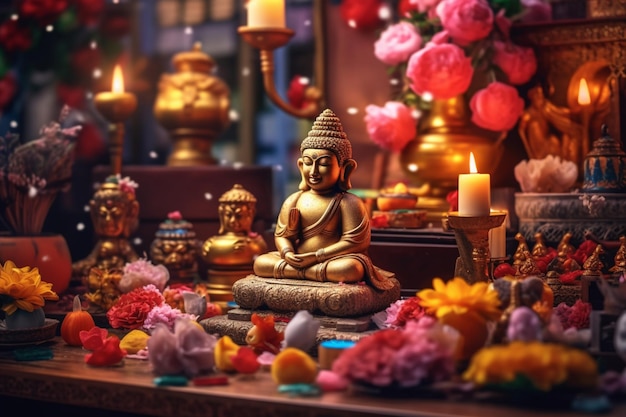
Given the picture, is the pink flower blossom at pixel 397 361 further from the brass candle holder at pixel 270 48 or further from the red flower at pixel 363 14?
the red flower at pixel 363 14

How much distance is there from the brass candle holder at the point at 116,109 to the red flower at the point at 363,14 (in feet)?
3.09

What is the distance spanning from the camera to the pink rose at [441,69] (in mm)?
3152

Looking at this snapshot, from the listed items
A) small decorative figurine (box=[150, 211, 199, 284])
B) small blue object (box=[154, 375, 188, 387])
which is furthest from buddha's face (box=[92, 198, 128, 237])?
small blue object (box=[154, 375, 188, 387])

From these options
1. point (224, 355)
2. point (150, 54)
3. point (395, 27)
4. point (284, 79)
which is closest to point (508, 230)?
point (395, 27)

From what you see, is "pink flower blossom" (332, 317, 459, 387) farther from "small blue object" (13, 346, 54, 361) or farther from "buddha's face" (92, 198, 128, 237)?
"buddha's face" (92, 198, 128, 237)

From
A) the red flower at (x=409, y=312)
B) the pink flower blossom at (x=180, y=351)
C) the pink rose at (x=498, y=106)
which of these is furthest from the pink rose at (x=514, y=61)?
the pink flower blossom at (x=180, y=351)

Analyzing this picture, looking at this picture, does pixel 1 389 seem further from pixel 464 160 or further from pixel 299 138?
pixel 299 138

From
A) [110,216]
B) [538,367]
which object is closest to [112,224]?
[110,216]

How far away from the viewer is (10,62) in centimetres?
441

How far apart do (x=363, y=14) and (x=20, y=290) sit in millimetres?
1993

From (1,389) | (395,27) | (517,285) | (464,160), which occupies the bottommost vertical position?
(1,389)

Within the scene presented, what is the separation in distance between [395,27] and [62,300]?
1.41 meters

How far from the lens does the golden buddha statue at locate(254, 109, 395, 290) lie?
2412mm

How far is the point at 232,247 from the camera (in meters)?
2.96
